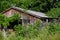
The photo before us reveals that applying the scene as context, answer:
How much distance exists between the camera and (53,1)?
103 feet

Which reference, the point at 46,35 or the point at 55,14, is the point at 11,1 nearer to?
the point at 46,35

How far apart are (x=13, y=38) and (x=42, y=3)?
20.9 metres

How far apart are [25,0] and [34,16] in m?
6.15

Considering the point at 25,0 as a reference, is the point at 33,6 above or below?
below

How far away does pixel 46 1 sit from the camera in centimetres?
3127

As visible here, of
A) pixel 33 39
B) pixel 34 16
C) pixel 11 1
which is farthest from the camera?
pixel 34 16

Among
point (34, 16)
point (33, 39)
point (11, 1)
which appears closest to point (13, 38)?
point (33, 39)

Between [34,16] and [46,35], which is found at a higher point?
[46,35]

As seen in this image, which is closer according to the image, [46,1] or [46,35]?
[46,35]

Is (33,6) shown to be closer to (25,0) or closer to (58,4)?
(58,4)

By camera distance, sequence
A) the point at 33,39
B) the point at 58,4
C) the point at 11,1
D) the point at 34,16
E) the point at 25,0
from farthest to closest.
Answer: the point at 58,4 → the point at 34,16 → the point at 25,0 → the point at 11,1 → the point at 33,39

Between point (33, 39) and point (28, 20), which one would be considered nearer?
point (33, 39)

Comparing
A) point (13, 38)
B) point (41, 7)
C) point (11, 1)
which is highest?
point (11, 1)

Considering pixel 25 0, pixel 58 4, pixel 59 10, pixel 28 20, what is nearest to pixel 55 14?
pixel 59 10
